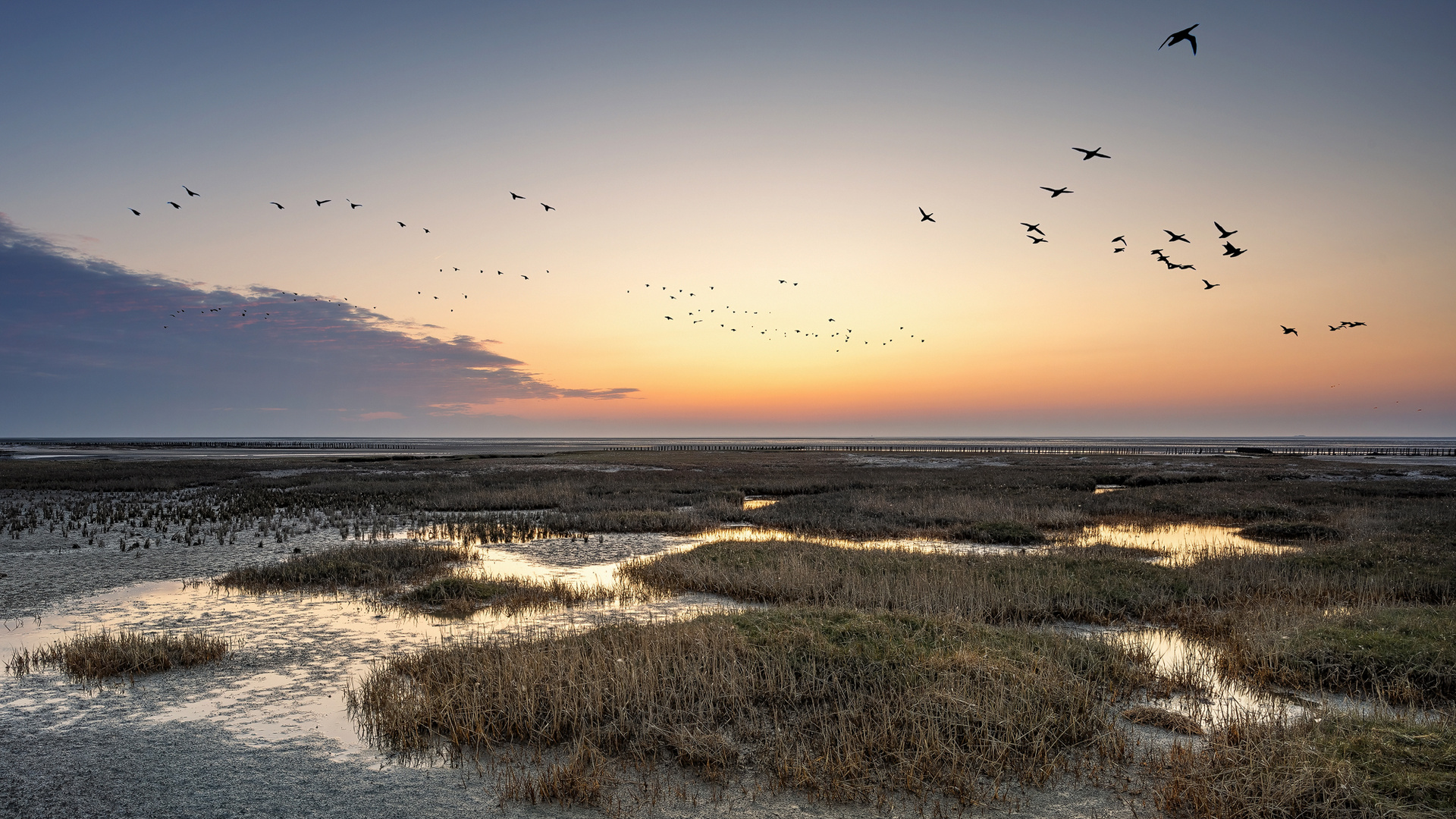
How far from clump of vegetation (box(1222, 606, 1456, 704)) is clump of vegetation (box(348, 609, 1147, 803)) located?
201 cm

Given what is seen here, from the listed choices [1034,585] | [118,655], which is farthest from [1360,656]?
[118,655]

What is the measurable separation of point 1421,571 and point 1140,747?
14.2 meters

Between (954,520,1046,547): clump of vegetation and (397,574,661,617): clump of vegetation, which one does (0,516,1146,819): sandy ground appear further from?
(954,520,1046,547): clump of vegetation

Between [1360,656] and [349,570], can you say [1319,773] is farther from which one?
[349,570]

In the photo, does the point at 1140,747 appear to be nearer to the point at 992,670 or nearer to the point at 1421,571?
the point at 992,670

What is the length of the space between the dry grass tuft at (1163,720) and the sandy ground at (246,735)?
2054mm

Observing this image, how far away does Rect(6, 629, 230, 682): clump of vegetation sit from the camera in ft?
34.2

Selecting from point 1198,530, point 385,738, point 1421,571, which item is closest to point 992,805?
point 385,738

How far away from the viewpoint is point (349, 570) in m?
18.1

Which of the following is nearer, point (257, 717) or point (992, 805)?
point (992, 805)

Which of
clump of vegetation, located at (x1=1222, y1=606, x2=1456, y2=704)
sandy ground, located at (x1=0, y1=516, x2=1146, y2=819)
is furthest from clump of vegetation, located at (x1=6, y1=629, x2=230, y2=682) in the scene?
clump of vegetation, located at (x1=1222, y1=606, x2=1456, y2=704)

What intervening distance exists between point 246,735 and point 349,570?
10438 mm

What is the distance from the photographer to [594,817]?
664 centimetres

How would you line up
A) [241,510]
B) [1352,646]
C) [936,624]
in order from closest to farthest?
[1352,646] → [936,624] → [241,510]
